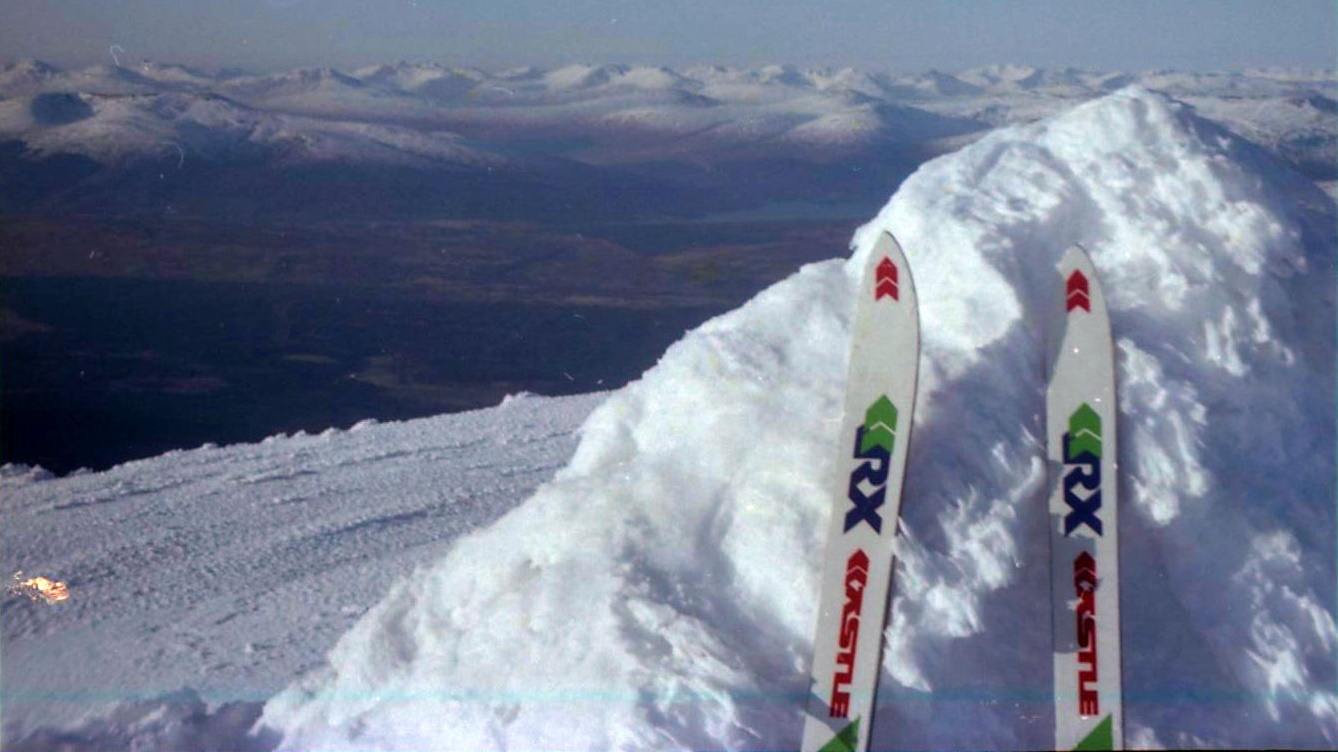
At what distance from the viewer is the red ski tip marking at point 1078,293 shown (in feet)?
12.5

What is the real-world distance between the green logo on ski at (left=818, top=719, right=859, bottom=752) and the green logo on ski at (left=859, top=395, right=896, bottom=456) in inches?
32.9

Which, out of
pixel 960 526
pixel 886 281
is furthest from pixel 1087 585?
pixel 886 281

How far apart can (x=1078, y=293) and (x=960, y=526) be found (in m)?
0.89

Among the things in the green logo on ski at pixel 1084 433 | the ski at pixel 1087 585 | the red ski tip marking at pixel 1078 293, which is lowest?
the ski at pixel 1087 585

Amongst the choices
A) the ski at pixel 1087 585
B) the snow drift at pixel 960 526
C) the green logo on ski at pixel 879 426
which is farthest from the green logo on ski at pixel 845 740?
the green logo on ski at pixel 879 426

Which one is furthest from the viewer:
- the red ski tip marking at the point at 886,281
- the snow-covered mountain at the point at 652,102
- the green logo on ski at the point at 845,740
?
the snow-covered mountain at the point at 652,102

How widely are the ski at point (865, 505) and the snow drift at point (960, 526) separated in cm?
10

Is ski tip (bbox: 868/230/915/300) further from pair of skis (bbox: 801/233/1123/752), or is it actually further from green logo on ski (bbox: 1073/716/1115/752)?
green logo on ski (bbox: 1073/716/1115/752)

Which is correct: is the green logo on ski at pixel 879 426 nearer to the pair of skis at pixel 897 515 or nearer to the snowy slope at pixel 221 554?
the pair of skis at pixel 897 515

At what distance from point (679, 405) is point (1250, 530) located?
6.47 ft

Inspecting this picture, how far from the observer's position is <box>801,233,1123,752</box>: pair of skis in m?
3.47

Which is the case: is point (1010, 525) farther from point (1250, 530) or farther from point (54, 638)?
point (54, 638)

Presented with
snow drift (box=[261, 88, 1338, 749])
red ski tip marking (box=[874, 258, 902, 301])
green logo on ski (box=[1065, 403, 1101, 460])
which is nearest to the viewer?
snow drift (box=[261, 88, 1338, 749])

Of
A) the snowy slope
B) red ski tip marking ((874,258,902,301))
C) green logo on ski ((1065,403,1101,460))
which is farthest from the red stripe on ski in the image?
the snowy slope
